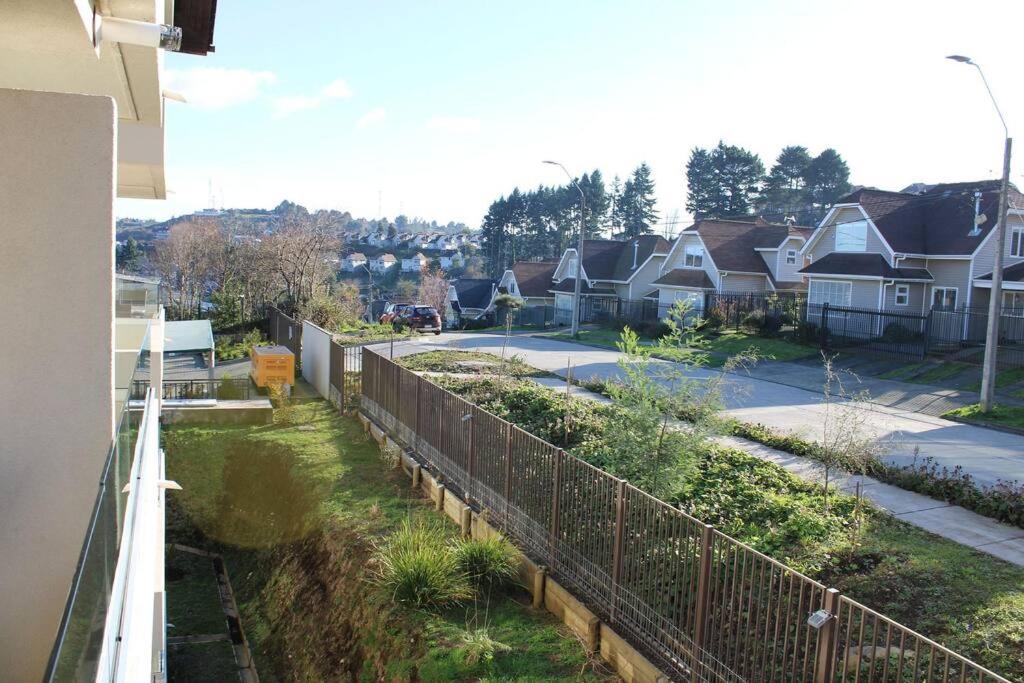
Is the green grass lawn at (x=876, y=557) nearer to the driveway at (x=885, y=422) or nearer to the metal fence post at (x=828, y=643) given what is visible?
the driveway at (x=885, y=422)

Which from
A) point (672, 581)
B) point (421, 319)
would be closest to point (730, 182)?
point (421, 319)

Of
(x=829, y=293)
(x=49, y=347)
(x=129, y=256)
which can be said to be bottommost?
(x=49, y=347)

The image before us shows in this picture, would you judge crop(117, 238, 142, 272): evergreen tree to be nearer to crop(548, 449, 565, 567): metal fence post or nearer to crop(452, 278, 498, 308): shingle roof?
crop(452, 278, 498, 308): shingle roof

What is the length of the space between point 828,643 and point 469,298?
212ft

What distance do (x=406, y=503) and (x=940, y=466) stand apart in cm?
888

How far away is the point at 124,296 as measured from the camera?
36.7 ft

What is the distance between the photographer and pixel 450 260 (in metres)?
125

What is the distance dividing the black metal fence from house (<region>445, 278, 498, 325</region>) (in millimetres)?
47155

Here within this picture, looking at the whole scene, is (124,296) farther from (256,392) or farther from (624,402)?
(256,392)

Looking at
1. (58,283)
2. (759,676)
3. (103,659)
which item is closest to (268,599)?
(58,283)

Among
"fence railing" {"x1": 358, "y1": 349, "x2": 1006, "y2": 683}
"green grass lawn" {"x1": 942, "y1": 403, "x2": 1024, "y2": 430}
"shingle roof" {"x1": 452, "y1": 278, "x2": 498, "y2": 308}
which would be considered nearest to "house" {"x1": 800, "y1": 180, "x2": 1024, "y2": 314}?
"green grass lawn" {"x1": 942, "y1": 403, "x2": 1024, "y2": 430}

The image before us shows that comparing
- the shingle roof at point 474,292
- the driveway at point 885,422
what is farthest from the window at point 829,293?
the shingle roof at point 474,292

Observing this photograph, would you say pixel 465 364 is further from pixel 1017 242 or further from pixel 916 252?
pixel 1017 242

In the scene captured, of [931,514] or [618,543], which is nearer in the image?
[618,543]
